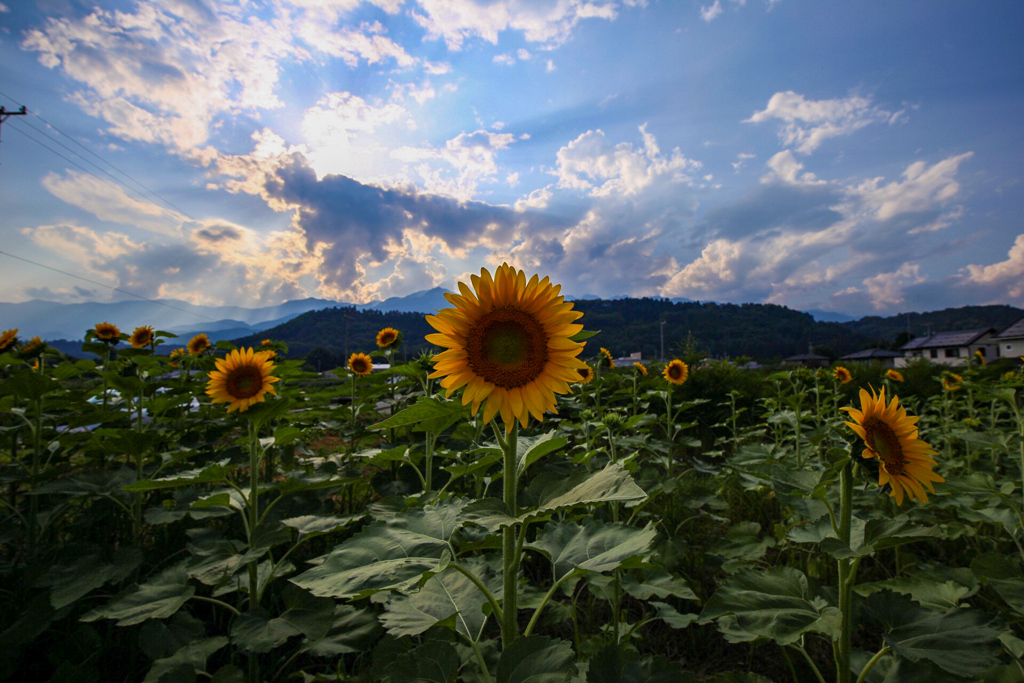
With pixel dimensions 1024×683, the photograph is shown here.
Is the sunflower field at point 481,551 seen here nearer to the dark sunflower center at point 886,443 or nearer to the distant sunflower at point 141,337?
the dark sunflower center at point 886,443

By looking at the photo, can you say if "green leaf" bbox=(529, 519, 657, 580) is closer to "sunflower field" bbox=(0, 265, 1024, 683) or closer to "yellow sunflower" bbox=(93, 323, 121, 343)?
"sunflower field" bbox=(0, 265, 1024, 683)

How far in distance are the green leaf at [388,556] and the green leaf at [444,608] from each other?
184 mm

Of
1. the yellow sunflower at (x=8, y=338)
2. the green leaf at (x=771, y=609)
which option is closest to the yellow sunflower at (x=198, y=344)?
the yellow sunflower at (x=8, y=338)

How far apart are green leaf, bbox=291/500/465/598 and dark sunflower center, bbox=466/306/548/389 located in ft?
1.41

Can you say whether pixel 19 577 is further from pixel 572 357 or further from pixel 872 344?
pixel 872 344

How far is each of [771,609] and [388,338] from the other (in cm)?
397

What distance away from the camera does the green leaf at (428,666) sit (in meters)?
1.15

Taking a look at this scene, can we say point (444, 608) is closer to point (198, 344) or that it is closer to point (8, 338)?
point (198, 344)

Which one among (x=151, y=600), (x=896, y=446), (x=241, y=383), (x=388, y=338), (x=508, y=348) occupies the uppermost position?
(x=388, y=338)

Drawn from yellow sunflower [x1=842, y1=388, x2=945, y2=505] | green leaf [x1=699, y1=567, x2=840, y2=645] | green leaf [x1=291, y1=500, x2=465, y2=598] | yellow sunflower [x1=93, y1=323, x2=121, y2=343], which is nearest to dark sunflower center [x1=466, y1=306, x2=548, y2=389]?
green leaf [x1=291, y1=500, x2=465, y2=598]

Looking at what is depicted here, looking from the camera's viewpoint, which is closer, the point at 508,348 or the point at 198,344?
the point at 508,348

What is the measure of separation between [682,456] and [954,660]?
5071 millimetres

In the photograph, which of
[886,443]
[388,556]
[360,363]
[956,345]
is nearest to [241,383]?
[388,556]

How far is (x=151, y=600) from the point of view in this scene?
6.34 feet
